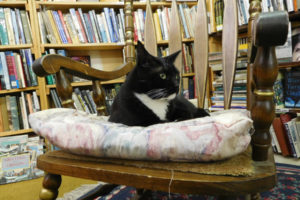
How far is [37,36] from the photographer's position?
1.42m

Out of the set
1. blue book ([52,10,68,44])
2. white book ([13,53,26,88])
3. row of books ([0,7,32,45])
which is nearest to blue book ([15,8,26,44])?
row of books ([0,7,32,45])

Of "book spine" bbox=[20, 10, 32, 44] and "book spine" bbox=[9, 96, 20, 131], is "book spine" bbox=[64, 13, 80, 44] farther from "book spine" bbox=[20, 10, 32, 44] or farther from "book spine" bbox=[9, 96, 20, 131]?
"book spine" bbox=[9, 96, 20, 131]

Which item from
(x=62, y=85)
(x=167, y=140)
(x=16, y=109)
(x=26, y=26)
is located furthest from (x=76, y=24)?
(x=167, y=140)

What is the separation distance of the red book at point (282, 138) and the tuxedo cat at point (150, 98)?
1028 millimetres

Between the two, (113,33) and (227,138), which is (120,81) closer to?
(113,33)

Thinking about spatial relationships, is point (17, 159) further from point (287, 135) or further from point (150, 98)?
point (287, 135)

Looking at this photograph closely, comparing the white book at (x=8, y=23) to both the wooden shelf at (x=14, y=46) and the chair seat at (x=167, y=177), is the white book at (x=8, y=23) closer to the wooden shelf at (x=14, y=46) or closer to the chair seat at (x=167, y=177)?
the wooden shelf at (x=14, y=46)

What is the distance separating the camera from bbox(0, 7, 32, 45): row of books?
1.39 metres

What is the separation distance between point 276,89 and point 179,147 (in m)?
1.32

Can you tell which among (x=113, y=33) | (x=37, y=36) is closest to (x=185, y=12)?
(x=113, y=33)

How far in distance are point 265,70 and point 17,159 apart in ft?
5.18

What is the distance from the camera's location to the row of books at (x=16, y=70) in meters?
1.37

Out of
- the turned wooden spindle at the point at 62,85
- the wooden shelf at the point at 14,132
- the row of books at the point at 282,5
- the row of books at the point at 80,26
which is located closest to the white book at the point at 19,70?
the row of books at the point at 80,26

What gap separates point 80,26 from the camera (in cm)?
154
